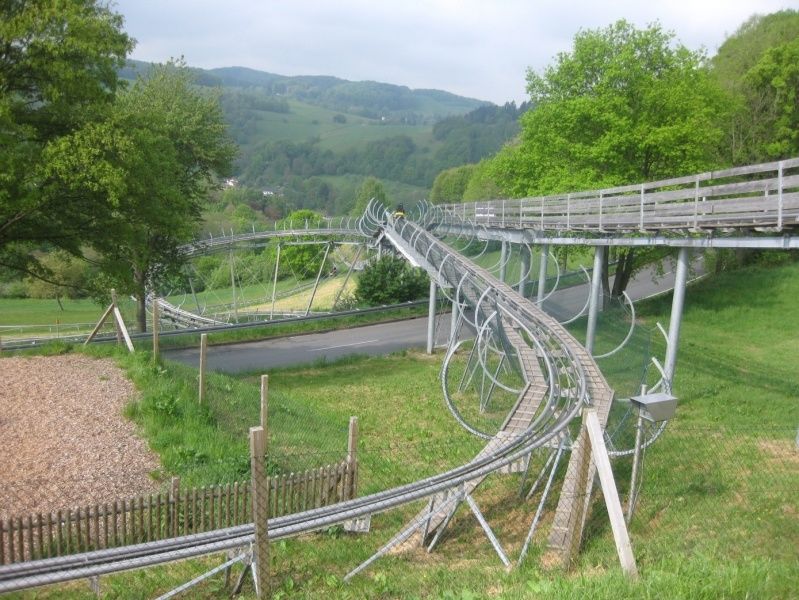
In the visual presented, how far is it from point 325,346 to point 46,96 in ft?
38.6

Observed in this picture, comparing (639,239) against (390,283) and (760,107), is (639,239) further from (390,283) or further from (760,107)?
(760,107)

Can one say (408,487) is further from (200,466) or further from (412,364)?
(412,364)

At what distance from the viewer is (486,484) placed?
31.5 ft

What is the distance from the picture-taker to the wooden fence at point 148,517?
676cm

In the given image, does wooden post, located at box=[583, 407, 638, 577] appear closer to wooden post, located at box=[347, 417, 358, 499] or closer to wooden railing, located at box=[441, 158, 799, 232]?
wooden post, located at box=[347, 417, 358, 499]

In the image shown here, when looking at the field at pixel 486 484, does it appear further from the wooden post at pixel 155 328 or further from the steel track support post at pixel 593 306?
the steel track support post at pixel 593 306

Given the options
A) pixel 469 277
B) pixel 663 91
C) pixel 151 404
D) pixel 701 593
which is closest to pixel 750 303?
pixel 663 91

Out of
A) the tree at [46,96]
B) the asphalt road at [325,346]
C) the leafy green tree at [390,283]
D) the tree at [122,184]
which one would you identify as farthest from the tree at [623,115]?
the tree at [46,96]

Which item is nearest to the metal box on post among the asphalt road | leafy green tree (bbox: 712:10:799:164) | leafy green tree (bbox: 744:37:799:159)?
the asphalt road

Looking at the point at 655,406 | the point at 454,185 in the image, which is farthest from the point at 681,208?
the point at 454,185

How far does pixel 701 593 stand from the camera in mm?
5016

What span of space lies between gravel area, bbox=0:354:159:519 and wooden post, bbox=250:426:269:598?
11.3 feet

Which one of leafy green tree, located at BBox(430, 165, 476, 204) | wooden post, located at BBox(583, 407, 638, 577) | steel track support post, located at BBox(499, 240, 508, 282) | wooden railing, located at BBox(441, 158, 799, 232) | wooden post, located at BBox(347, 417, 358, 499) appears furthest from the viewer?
leafy green tree, located at BBox(430, 165, 476, 204)

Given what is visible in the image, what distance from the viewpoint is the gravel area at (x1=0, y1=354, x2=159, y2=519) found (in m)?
8.37
